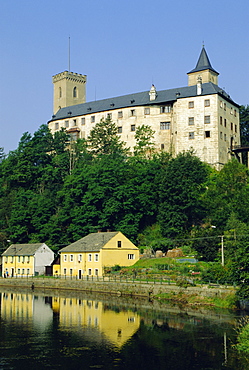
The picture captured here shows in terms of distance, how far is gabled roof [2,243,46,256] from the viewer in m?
79.2

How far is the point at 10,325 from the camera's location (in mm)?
41406

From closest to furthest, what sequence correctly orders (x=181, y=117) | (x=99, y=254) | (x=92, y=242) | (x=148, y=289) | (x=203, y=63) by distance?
(x=148, y=289)
(x=99, y=254)
(x=92, y=242)
(x=181, y=117)
(x=203, y=63)

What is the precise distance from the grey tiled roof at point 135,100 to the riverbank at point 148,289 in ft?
160

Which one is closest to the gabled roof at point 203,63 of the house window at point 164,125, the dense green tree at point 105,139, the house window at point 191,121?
the house window at point 164,125

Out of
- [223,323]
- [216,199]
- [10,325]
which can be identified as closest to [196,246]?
[216,199]

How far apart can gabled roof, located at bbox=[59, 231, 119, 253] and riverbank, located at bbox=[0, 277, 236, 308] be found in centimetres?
595

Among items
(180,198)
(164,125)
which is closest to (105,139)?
(164,125)

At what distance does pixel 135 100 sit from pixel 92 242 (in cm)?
4565

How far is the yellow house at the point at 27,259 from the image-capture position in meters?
78.9

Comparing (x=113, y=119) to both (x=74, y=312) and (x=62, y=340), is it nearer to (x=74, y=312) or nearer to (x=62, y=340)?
(x=74, y=312)

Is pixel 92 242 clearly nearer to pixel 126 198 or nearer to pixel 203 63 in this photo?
pixel 126 198

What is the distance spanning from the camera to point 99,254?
227ft

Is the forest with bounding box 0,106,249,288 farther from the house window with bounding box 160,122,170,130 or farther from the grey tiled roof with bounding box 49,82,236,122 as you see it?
the grey tiled roof with bounding box 49,82,236,122

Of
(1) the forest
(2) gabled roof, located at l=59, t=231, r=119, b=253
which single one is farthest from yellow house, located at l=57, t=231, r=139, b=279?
(1) the forest
